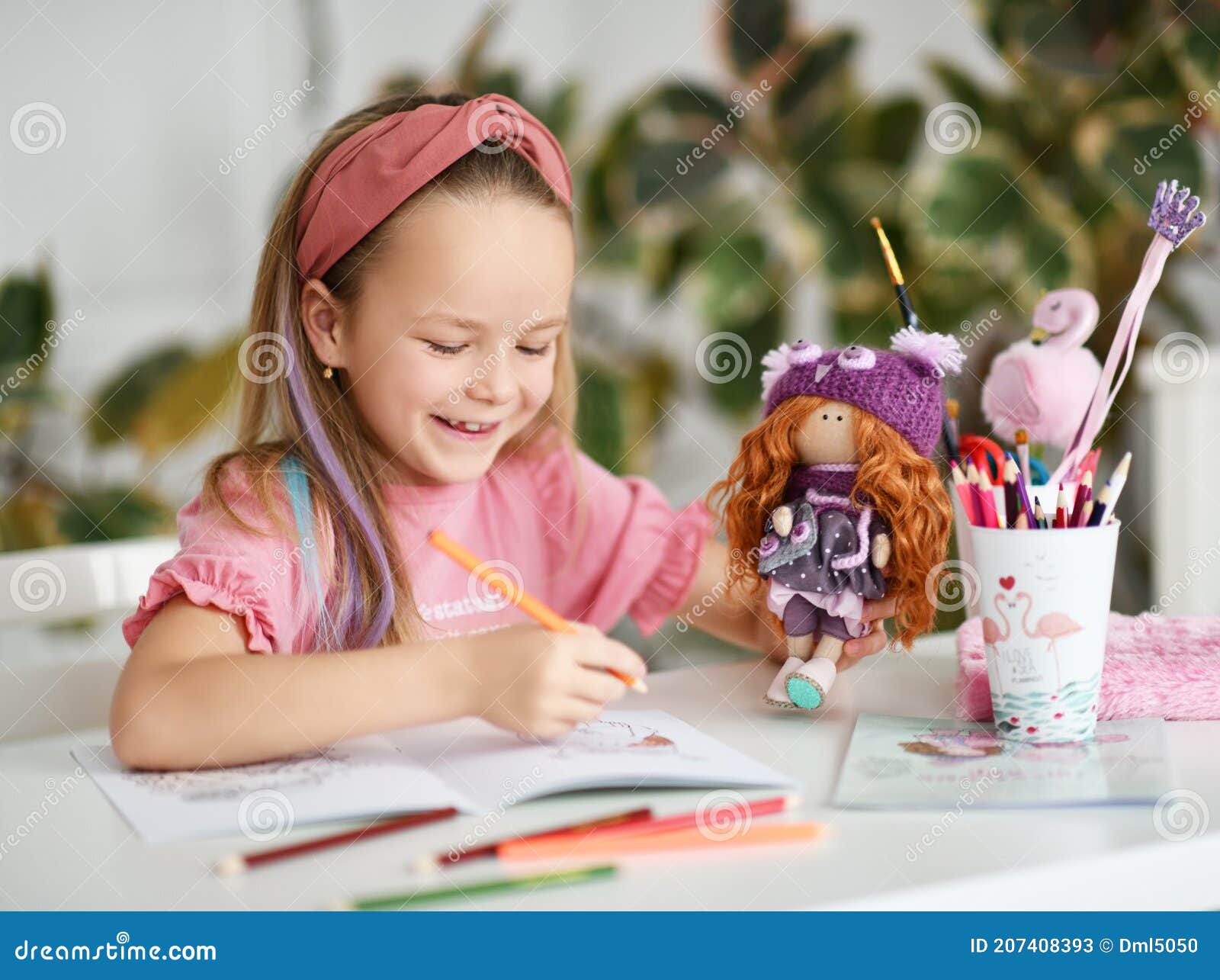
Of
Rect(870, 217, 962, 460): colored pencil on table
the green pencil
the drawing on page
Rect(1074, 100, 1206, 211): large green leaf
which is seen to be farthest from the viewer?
Rect(1074, 100, 1206, 211): large green leaf

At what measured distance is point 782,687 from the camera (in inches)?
35.9

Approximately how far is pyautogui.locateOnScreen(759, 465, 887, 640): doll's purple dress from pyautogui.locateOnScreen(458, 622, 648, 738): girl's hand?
0.15 m

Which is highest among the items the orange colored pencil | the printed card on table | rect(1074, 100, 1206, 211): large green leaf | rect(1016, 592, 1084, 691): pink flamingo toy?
rect(1074, 100, 1206, 211): large green leaf

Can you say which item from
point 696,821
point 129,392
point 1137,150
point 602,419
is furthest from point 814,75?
point 696,821

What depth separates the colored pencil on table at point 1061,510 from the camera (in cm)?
78

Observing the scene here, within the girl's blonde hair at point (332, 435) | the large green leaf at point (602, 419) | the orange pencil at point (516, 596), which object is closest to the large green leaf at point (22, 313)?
the large green leaf at point (602, 419)

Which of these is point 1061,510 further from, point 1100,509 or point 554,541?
point 554,541

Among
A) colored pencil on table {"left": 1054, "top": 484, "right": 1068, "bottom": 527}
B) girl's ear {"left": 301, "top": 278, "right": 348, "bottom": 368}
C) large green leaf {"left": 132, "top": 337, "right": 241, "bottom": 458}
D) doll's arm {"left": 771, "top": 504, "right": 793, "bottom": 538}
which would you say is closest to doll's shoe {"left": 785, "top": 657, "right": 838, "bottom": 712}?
doll's arm {"left": 771, "top": 504, "right": 793, "bottom": 538}

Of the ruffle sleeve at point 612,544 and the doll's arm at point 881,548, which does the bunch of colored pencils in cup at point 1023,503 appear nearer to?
the doll's arm at point 881,548

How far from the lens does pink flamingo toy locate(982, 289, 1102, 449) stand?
37.0 inches

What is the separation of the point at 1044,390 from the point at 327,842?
0.62 meters

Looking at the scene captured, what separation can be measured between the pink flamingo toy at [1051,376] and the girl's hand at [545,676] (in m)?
0.39

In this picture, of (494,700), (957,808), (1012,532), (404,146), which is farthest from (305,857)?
(404,146)

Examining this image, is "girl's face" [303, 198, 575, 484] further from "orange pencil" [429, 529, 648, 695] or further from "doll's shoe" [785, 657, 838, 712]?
"doll's shoe" [785, 657, 838, 712]
